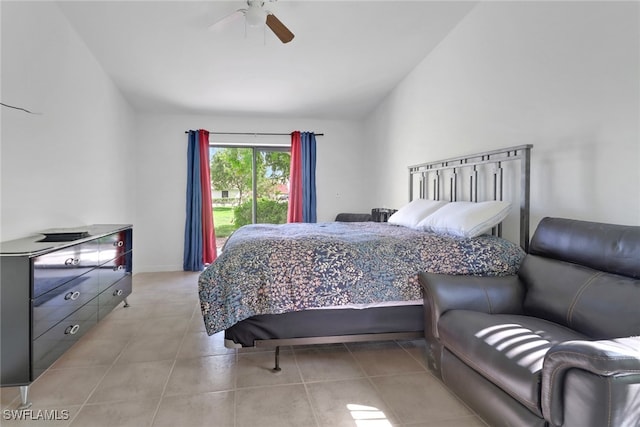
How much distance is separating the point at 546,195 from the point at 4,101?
11.2 ft

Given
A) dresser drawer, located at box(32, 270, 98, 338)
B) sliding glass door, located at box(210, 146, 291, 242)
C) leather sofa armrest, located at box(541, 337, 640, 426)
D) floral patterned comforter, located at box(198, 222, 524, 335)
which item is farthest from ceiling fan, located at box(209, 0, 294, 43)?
sliding glass door, located at box(210, 146, 291, 242)

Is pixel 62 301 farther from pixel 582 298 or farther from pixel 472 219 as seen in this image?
pixel 582 298

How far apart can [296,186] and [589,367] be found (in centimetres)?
450

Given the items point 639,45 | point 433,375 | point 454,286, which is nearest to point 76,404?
point 433,375

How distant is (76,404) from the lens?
1.67 m

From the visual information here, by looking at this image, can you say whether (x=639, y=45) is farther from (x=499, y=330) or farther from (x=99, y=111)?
(x=99, y=111)

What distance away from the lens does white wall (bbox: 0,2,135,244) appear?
201 centimetres

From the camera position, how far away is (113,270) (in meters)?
2.74

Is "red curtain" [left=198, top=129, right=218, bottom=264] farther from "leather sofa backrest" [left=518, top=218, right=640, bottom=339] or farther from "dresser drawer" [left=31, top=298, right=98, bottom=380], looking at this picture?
"leather sofa backrest" [left=518, top=218, right=640, bottom=339]
